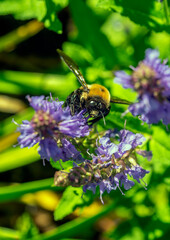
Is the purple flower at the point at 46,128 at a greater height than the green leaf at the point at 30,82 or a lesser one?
greater

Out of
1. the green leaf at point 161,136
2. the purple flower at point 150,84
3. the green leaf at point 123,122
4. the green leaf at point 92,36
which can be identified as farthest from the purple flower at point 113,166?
the green leaf at point 92,36

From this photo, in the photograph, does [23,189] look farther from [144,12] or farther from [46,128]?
[144,12]

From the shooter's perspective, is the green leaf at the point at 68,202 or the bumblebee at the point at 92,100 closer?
the bumblebee at the point at 92,100

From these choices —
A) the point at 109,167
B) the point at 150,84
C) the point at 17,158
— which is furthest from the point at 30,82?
the point at 150,84

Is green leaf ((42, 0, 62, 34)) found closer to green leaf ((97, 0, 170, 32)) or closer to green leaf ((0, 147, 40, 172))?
green leaf ((97, 0, 170, 32))

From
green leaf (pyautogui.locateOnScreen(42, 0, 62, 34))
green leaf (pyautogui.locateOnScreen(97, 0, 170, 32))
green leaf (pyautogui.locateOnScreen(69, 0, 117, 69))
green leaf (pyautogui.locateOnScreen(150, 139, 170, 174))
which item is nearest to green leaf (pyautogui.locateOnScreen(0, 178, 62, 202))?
green leaf (pyautogui.locateOnScreen(150, 139, 170, 174))

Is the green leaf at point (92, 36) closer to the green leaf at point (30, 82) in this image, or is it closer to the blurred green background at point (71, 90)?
the blurred green background at point (71, 90)

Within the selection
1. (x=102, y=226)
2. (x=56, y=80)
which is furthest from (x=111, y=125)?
(x=102, y=226)
